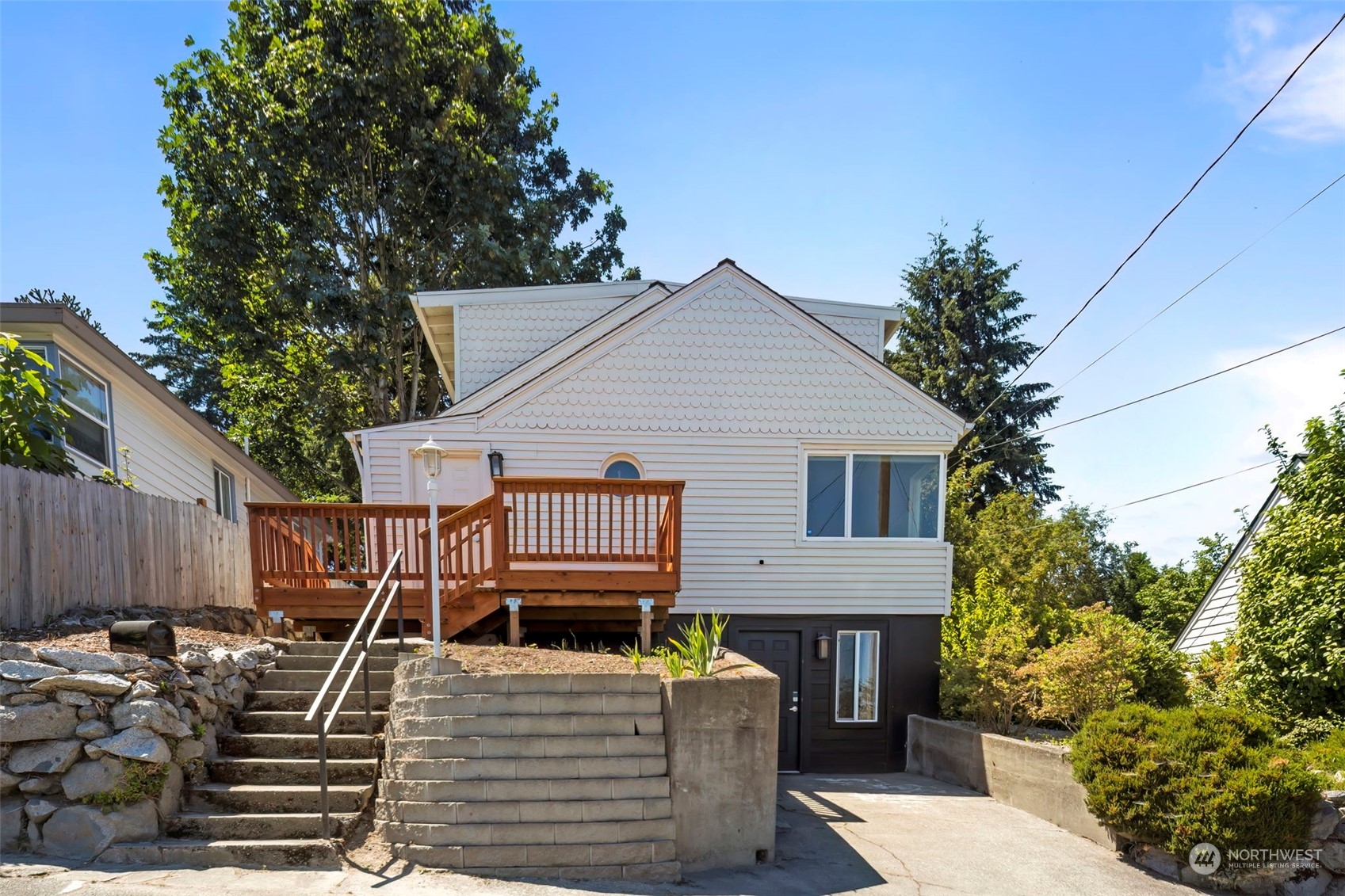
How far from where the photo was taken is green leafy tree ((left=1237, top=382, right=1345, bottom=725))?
8047 mm

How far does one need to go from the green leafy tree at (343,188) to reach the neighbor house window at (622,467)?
8.39 meters

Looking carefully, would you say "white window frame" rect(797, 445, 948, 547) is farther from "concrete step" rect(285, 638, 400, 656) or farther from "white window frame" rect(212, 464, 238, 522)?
"white window frame" rect(212, 464, 238, 522)

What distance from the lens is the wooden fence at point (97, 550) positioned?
625 centimetres

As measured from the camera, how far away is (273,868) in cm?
509

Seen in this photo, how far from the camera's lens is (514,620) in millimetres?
8289

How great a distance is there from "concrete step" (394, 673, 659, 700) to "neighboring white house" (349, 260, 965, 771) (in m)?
4.39

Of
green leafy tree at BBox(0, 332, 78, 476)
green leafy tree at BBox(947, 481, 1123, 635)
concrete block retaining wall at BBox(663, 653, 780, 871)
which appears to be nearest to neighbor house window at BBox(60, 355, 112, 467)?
green leafy tree at BBox(0, 332, 78, 476)

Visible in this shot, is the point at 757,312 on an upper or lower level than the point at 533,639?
upper

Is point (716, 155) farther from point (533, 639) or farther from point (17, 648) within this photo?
point (17, 648)

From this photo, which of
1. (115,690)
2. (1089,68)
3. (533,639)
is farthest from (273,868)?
(1089,68)

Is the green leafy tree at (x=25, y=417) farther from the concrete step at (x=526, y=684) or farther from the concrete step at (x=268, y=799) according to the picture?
the concrete step at (x=526, y=684)

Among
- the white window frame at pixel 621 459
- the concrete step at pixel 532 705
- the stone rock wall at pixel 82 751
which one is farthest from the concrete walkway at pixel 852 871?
the white window frame at pixel 621 459

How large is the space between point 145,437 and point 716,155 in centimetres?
997

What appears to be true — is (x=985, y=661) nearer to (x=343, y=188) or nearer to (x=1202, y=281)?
(x=1202, y=281)
